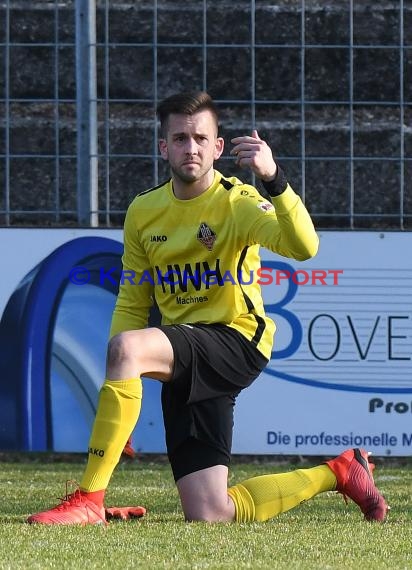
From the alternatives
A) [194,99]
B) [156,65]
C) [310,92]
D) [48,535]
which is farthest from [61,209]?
[48,535]

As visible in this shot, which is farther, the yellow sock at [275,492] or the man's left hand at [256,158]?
the yellow sock at [275,492]

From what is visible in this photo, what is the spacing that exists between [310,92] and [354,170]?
73 cm

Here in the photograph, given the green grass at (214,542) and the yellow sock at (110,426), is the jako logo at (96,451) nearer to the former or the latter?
the yellow sock at (110,426)

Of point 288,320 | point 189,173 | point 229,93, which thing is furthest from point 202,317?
point 229,93

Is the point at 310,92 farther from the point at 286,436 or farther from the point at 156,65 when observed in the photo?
the point at 286,436

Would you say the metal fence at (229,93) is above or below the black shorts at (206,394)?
above

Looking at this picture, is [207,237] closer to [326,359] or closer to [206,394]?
[206,394]

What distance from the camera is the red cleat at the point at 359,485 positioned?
18.3ft

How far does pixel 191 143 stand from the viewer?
17.3ft

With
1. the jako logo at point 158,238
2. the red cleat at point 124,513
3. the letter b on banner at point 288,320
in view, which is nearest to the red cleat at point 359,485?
the red cleat at point 124,513

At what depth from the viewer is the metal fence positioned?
9.13 metres

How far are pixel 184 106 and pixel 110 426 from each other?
4.07 feet

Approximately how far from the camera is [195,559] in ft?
14.0

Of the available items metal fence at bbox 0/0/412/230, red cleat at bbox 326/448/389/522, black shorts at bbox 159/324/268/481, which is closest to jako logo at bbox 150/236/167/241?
black shorts at bbox 159/324/268/481
